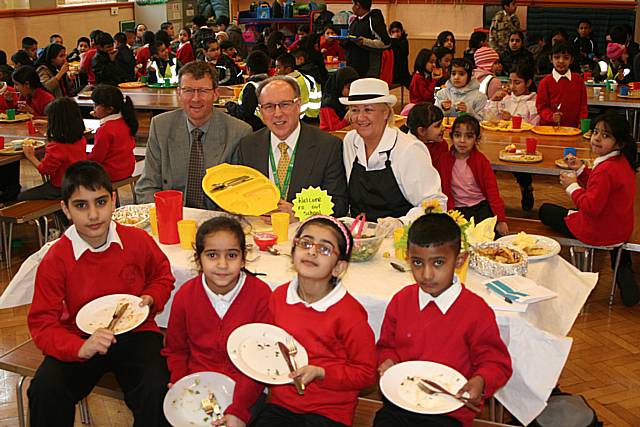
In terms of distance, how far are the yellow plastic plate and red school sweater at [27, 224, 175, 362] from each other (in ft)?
1.65

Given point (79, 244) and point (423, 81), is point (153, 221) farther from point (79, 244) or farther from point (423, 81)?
point (423, 81)

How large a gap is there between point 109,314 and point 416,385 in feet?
3.81

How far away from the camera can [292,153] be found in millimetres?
3865

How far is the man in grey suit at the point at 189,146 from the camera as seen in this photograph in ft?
13.3

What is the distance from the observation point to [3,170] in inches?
247

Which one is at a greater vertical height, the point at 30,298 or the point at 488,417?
the point at 30,298

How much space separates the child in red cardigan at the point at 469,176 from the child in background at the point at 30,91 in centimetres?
394

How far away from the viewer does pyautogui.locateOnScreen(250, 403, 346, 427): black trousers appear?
2477 mm

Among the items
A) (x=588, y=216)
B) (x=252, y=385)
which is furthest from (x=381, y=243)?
(x=588, y=216)

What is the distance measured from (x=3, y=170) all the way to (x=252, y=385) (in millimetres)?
4483

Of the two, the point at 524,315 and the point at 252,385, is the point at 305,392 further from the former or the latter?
the point at 524,315

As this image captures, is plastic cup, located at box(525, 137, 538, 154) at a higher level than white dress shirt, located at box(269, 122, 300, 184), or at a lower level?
lower

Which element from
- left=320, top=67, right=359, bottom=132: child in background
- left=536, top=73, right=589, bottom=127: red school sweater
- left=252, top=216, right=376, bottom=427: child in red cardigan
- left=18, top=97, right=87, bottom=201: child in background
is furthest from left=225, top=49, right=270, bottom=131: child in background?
left=252, top=216, right=376, bottom=427: child in red cardigan

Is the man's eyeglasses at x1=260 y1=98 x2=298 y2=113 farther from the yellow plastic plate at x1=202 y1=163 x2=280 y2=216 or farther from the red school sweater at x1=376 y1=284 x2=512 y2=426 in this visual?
the red school sweater at x1=376 y1=284 x2=512 y2=426
